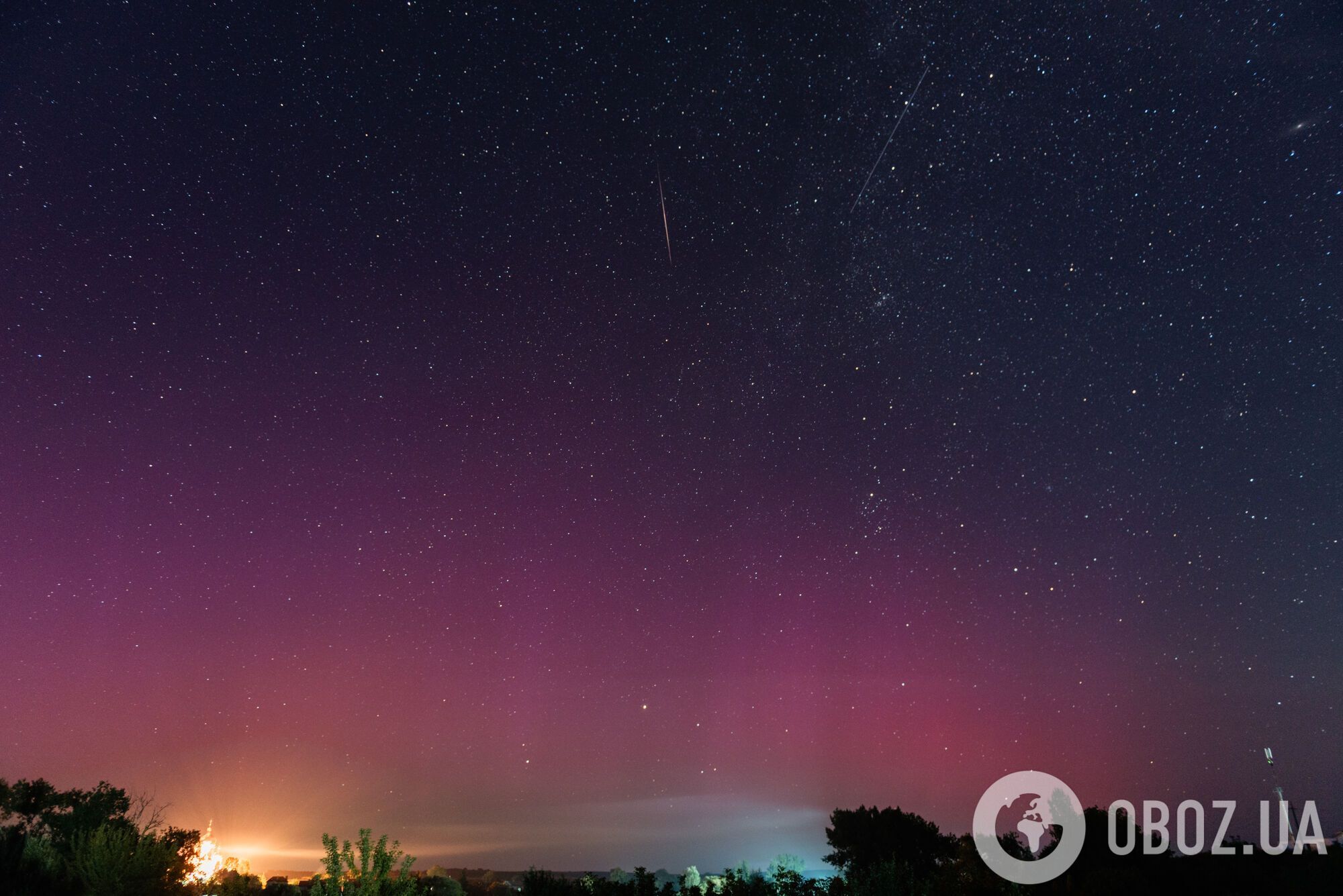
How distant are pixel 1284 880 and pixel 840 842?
58.2 feet

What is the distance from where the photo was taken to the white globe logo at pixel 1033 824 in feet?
51.4

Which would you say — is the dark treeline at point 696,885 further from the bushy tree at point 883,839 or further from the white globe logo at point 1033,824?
the bushy tree at point 883,839

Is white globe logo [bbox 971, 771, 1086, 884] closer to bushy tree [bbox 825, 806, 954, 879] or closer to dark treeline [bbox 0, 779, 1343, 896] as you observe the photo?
dark treeline [bbox 0, 779, 1343, 896]

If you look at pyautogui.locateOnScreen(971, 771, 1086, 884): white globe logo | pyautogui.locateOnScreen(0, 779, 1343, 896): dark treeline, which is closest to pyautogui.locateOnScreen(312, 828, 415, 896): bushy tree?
pyautogui.locateOnScreen(0, 779, 1343, 896): dark treeline

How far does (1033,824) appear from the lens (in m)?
18.5

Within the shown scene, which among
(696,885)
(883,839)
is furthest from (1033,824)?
(883,839)

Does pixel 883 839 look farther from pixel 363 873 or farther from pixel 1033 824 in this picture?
pixel 363 873

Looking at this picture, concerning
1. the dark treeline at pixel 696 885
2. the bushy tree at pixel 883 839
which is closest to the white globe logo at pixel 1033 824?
the dark treeline at pixel 696 885

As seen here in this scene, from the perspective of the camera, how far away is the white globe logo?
1568cm

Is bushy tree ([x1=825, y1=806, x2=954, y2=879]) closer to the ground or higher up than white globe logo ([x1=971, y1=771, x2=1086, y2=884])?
closer to the ground

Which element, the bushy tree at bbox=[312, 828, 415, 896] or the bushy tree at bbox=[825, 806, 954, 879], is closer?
the bushy tree at bbox=[312, 828, 415, 896]

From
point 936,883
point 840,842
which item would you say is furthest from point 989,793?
point 840,842

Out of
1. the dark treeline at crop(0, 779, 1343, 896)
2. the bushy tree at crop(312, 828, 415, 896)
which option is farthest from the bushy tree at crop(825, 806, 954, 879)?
the bushy tree at crop(312, 828, 415, 896)

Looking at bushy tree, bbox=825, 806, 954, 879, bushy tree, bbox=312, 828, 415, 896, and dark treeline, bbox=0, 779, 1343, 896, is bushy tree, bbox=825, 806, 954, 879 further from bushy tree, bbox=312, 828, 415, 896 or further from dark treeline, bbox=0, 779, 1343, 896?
bushy tree, bbox=312, 828, 415, 896
